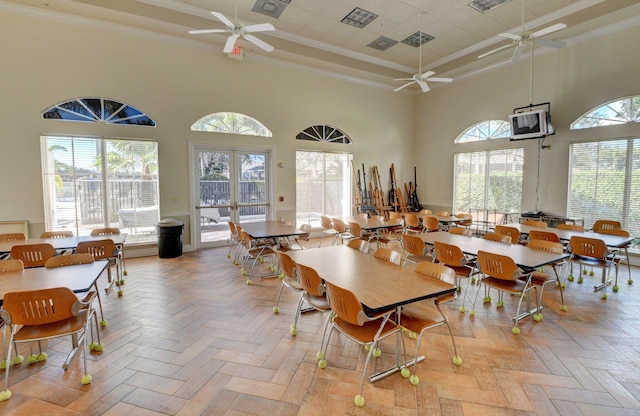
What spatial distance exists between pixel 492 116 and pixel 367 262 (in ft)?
21.4

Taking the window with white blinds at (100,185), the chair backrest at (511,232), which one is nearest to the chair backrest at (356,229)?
the chair backrest at (511,232)

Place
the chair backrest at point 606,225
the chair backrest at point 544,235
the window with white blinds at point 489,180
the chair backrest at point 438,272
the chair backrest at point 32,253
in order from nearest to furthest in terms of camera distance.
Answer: the chair backrest at point 438,272, the chair backrest at point 32,253, the chair backrest at point 544,235, the chair backrest at point 606,225, the window with white blinds at point 489,180

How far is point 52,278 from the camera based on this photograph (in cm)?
257

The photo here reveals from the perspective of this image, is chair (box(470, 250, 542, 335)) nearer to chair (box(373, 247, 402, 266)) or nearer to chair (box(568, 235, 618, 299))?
chair (box(373, 247, 402, 266))

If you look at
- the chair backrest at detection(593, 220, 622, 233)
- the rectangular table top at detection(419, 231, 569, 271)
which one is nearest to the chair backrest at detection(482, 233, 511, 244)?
the rectangular table top at detection(419, 231, 569, 271)

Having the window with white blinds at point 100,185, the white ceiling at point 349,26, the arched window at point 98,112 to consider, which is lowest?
the window with white blinds at point 100,185

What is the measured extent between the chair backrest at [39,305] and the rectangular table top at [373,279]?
75.0 inches

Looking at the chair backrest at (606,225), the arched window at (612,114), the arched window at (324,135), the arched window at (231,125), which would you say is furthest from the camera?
the arched window at (324,135)

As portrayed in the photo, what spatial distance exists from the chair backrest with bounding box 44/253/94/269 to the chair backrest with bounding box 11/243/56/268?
→ 0.83 m

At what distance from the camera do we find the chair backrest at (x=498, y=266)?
305 centimetres

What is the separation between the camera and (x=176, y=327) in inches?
125

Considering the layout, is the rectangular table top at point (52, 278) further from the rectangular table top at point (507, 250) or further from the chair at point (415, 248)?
the rectangular table top at point (507, 250)

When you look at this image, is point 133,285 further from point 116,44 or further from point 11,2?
point 11,2

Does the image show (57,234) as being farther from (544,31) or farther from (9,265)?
(544,31)
